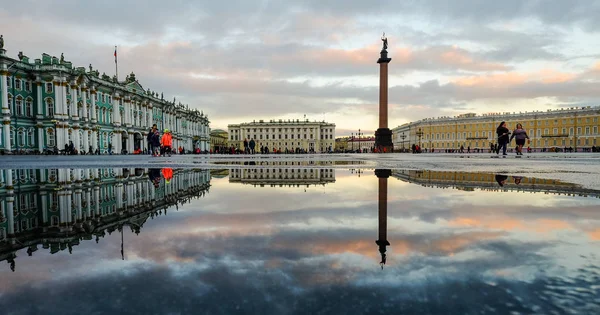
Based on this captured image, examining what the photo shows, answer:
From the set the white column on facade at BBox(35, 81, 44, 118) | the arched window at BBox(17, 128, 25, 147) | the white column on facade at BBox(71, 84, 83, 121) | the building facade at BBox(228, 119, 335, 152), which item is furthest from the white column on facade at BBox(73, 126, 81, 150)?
the building facade at BBox(228, 119, 335, 152)

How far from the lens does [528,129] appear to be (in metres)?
96.4

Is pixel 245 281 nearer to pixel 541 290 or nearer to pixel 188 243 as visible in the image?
pixel 188 243

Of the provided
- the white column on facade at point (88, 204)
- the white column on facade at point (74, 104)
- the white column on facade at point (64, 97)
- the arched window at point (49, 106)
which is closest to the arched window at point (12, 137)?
the arched window at point (49, 106)

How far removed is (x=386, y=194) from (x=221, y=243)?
213 cm

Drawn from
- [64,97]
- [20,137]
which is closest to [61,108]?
[64,97]

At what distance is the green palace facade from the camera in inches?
1419

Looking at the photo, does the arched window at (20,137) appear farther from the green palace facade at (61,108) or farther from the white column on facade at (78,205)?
the white column on facade at (78,205)

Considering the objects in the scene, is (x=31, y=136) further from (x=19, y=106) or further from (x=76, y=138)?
(x=76, y=138)

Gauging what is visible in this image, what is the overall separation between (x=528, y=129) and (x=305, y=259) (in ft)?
373

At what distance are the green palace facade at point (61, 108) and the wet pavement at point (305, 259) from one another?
41692mm

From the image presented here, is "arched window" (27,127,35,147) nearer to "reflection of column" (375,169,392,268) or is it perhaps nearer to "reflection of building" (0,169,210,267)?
"reflection of building" (0,169,210,267)

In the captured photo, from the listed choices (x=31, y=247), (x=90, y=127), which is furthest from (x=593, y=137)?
(x=31, y=247)

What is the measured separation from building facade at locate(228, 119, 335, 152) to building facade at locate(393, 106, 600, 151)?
36884mm

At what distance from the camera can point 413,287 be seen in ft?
3.70
